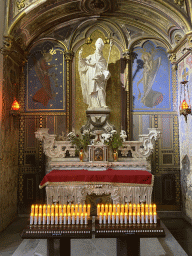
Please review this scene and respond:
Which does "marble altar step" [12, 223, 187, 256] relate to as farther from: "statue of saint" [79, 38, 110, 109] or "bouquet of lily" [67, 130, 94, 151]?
"statue of saint" [79, 38, 110, 109]

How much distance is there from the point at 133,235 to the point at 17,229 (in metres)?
4.09

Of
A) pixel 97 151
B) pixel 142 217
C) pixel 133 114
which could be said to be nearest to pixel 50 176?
pixel 97 151

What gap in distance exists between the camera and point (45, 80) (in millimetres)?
8336

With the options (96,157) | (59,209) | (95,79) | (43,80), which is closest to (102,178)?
(96,157)

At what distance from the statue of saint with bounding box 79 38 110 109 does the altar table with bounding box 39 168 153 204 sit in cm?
261

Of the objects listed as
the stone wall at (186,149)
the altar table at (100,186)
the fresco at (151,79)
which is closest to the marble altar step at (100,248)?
the altar table at (100,186)

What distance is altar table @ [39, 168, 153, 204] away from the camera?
20.0ft

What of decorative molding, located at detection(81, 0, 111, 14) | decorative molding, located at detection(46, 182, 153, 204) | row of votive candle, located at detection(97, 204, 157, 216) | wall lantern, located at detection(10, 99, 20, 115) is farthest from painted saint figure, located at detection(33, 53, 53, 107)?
row of votive candle, located at detection(97, 204, 157, 216)

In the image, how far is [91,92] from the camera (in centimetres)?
775

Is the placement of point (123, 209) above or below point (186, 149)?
below

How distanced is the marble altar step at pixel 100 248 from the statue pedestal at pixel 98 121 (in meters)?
3.57

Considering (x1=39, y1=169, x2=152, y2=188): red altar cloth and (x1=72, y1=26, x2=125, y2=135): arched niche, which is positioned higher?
(x1=72, y1=26, x2=125, y2=135): arched niche

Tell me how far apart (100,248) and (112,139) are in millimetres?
3260

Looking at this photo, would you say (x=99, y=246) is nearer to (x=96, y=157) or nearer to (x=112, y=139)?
(x=96, y=157)
